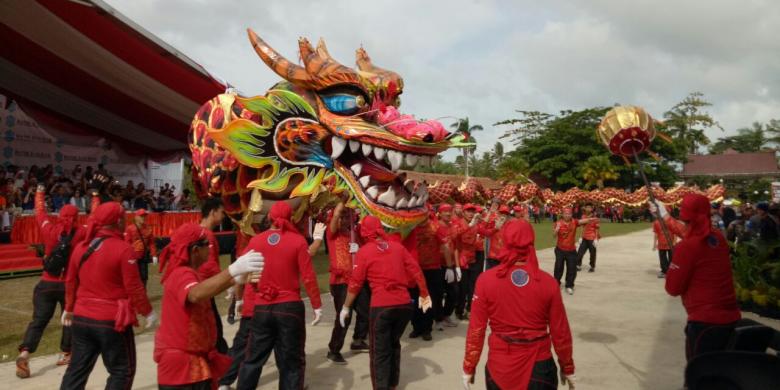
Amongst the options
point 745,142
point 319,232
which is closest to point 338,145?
point 319,232

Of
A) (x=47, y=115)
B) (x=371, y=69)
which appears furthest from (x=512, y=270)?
(x=47, y=115)

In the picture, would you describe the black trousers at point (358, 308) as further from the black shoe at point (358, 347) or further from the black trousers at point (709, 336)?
the black trousers at point (709, 336)

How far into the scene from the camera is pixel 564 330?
2.97 meters

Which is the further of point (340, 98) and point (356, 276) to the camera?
point (340, 98)

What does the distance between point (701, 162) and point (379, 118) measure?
55096 millimetres

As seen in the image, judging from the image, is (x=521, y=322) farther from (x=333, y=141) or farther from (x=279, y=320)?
(x=333, y=141)

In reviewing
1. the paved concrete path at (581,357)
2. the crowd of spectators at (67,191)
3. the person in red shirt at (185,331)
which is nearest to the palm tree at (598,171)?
the crowd of spectators at (67,191)

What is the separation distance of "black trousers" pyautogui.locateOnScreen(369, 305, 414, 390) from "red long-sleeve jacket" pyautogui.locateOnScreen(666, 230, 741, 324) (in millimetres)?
2198

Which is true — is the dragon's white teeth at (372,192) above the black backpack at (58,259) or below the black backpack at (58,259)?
above

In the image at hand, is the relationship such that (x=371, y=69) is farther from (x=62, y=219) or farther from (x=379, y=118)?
(x=62, y=219)

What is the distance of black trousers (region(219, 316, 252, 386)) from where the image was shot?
463 cm

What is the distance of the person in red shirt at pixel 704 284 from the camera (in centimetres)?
380

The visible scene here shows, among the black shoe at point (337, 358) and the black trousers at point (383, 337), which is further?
the black shoe at point (337, 358)

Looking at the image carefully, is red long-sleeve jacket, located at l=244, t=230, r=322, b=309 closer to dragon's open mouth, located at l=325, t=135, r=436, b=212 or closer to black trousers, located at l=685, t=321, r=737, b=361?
dragon's open mouth, located at l=325, t=135, r=436, b=212
